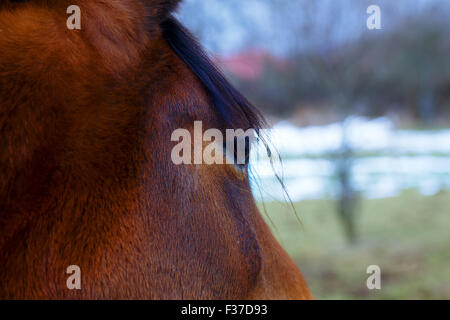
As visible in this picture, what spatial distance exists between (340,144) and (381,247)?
1299 millimetres

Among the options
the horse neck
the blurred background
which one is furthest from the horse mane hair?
the blurred background

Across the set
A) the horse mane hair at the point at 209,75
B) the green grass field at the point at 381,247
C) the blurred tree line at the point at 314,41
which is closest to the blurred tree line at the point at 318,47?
the blurred tree line at the point at 314,41

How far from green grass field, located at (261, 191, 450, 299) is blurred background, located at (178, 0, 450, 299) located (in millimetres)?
15

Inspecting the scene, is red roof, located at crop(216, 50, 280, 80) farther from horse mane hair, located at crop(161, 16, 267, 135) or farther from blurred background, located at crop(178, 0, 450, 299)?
horse mane hair, located at crop(161, 16, 267, 135)

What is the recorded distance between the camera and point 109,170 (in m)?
1.00

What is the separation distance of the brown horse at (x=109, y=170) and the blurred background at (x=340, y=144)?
184 centimetres

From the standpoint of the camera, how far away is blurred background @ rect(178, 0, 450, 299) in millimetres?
4242

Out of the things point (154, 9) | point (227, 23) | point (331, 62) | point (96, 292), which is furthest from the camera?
point (331, 62)

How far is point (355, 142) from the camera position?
562 centimetres

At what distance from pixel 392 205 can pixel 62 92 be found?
6.50m
